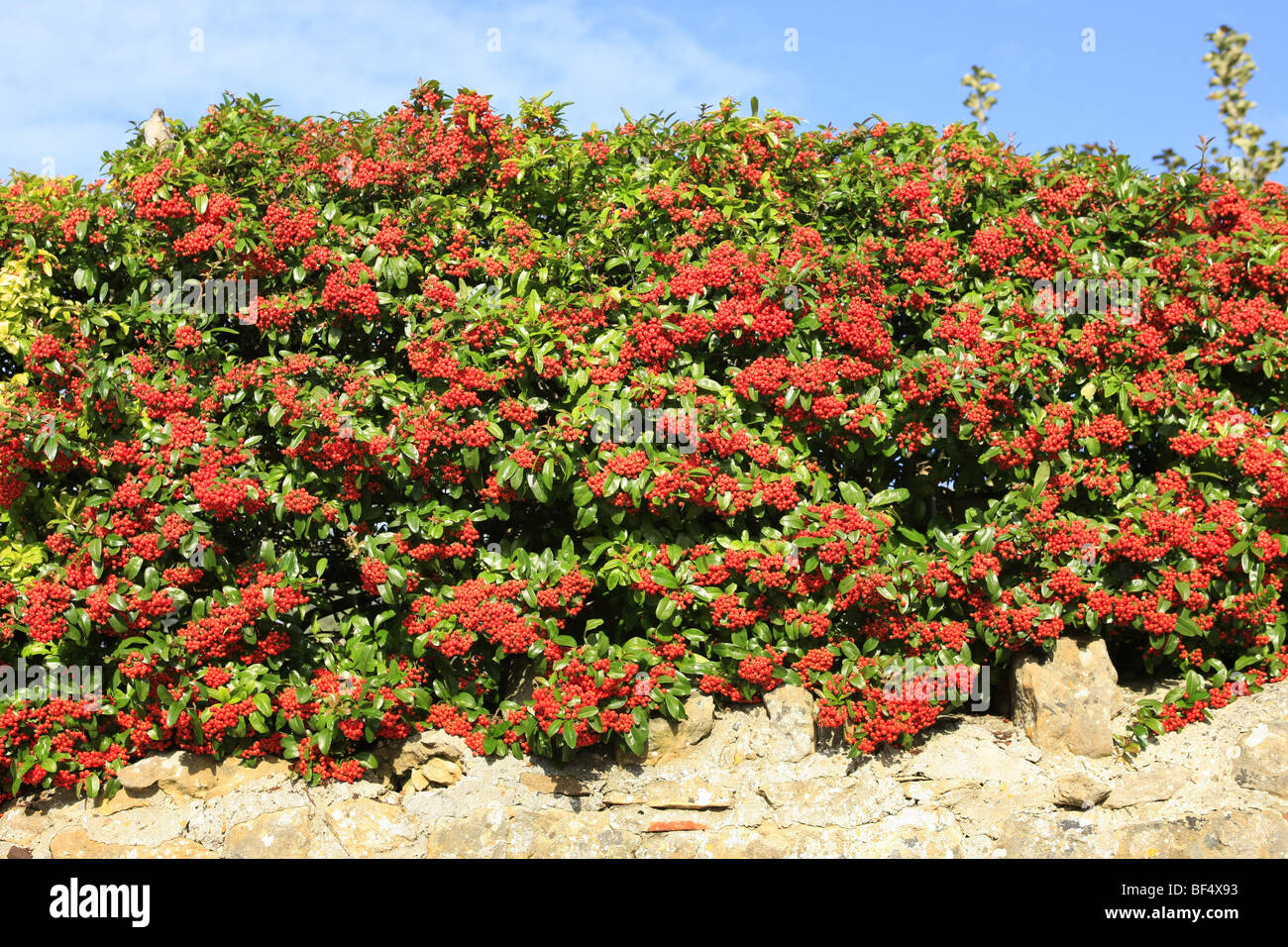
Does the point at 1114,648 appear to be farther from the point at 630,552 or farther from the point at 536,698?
the point at 536,698

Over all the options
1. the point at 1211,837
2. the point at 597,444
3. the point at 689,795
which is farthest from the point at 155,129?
the point at 1211,837

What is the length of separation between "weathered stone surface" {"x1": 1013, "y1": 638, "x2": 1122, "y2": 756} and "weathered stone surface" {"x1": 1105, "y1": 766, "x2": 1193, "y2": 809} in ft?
0.64

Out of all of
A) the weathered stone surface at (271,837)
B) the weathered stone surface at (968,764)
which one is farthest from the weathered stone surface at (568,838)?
the weathered stone surface at (968,764)

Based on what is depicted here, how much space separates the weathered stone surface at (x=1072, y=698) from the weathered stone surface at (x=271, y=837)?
390 centimetres

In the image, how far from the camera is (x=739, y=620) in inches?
211

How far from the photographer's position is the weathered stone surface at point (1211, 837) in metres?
5.09

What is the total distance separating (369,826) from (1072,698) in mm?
3767

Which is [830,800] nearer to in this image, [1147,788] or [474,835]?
[1147,788]

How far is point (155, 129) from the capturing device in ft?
21.5

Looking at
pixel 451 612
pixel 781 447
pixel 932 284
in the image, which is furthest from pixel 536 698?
pixel 932 284

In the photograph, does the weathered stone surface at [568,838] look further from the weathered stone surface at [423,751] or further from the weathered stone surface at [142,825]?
the weathered stone surface at [142,825]

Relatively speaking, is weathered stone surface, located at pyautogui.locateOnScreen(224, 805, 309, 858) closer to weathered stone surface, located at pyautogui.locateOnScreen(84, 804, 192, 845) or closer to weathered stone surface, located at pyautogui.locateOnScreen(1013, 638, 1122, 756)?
weathered stone surface, located at pyautogui.locateOnScreen(84, 804, 192, 845)

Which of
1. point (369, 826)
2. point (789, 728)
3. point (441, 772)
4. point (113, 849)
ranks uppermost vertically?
point (789, 728)

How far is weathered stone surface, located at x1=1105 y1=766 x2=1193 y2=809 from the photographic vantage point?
541 centimetres
